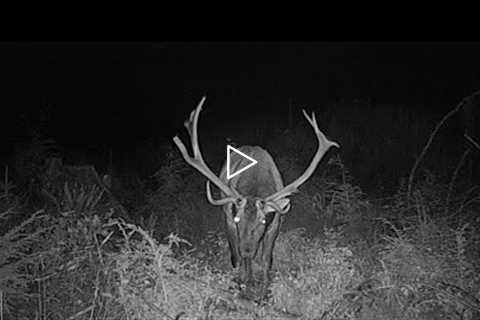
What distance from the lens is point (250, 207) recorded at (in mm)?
7738

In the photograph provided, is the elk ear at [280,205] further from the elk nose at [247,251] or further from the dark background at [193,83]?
the dark background at [193,83]

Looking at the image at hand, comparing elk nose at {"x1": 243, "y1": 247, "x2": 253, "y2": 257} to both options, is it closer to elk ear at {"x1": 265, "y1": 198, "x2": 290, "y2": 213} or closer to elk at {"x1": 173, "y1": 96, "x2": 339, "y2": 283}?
elk at {"x1": 173, "y1": 96, "x2": 339, "y2": 283}

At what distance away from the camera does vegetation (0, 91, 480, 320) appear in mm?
6281

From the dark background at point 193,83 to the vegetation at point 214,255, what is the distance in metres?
4.18

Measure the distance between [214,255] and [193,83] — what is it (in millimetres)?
17060

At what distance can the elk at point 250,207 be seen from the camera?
766cm

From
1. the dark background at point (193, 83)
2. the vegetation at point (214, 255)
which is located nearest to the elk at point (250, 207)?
the vegetation at point (214, 255)

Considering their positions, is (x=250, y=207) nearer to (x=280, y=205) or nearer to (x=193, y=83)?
(x=280, y=205)

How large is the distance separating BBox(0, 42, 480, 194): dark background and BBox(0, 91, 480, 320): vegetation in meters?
4.18

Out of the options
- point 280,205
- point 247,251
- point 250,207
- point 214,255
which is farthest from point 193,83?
point 247,251

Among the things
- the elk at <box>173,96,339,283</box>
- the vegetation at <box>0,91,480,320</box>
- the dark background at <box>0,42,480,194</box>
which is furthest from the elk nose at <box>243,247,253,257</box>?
the dark background at <box>0,42,480,194</box>

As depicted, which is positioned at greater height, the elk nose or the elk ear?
the elk ear

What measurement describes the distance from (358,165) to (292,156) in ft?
3.83

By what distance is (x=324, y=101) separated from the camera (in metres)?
21.2
